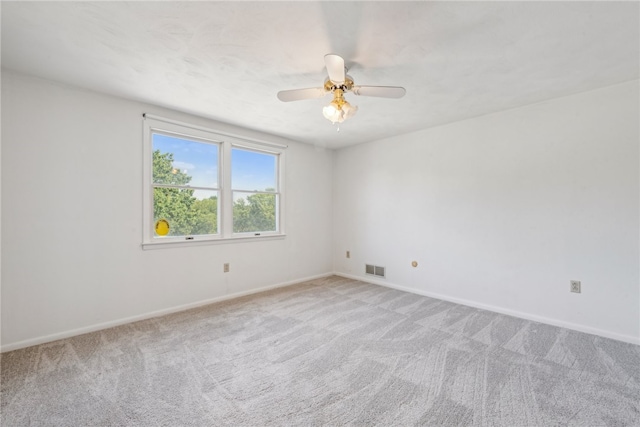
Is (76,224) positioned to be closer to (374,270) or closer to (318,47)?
(318,47)

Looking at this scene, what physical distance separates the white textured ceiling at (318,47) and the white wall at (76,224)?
1.00 ft

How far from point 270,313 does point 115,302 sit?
5.40ft

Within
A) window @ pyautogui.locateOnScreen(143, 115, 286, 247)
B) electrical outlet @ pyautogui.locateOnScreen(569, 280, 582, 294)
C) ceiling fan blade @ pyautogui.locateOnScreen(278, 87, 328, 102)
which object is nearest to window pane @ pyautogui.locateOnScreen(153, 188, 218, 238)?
window @ pyautogui.locateOnScreen(143, 115, 286, 247)

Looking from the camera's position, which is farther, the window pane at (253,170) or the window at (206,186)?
the window pane at (253,170)

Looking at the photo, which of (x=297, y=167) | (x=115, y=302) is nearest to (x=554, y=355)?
(x=297, y=167)

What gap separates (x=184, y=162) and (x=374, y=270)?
3339 mm

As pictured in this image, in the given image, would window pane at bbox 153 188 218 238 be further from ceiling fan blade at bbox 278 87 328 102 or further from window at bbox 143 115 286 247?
ceiling fan blade at bbox 278 87 328 102

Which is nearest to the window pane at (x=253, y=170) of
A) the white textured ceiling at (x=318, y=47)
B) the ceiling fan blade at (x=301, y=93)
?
the white textured ceiling at (x=318, y=47)

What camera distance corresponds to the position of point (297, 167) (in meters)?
4.64

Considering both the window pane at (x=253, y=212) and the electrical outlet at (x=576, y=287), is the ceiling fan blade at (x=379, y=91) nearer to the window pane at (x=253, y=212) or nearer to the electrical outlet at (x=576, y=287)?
the window pane at (x=253, y=212)

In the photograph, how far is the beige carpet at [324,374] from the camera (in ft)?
5.36

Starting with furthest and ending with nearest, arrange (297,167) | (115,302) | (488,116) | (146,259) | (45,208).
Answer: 1. (297,167)
2. (488,116)
3. (146,259)
4. (115,302)
5. (45,208)

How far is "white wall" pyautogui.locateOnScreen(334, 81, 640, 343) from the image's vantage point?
2607mm

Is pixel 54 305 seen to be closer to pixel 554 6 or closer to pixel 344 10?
pixel 344 10
